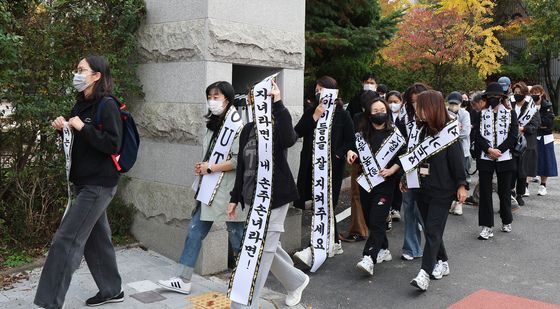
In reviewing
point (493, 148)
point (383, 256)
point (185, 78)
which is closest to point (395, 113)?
point (493, 148)

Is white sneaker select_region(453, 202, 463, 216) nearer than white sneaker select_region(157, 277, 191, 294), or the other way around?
white sneaker select_region(157, 277, 191, 294)

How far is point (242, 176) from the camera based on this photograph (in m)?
4.57

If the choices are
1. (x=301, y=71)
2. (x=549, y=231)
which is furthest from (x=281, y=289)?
(x=549, y=231)

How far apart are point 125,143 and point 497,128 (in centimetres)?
463

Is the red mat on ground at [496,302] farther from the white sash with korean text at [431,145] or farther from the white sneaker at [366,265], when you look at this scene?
the white sash with korean text at [431,145]

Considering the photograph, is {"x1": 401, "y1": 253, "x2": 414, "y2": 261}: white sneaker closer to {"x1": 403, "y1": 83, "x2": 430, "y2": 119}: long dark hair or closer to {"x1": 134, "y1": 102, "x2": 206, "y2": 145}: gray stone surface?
{"x1": 403, "y1": 83, "x2": 430, "y2": 119}: long dark hair

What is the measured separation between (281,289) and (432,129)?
2090 mm

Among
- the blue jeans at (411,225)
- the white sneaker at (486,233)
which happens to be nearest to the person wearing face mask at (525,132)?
the white sneaker at (486,233)

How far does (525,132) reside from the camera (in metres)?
8.61

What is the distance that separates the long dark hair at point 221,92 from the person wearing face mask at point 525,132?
5.15 meters

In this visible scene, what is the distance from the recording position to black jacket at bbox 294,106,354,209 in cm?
625

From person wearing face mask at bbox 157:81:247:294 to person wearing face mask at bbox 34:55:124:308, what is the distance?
878mm

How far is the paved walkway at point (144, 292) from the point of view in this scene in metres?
4.75

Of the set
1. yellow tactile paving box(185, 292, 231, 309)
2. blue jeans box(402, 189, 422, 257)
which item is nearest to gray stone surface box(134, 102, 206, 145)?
yellow tactile paving box(185, 292, 231, 309)
